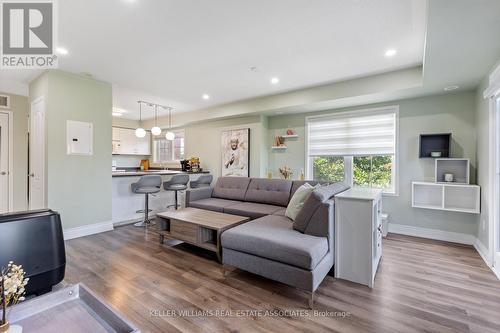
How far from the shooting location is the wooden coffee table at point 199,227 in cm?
289

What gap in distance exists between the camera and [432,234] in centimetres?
384

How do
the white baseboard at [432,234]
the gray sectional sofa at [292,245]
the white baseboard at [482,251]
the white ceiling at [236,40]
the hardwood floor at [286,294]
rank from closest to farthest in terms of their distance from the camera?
the hardwood floor at [286,294] → the gray sectional sofa at [292,245] → the white ceiling at [236,40] → the white baseboard at [482,251] → the white baseboard at [432,234]

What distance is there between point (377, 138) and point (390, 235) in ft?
5.72

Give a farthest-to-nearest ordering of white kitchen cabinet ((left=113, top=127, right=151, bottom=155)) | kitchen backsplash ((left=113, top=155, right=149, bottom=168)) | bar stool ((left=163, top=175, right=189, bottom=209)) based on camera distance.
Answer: kitchen backsplash ((left=113, top=155, right=149, bottom=168)) < white kitchen cabinet ((left=113, top=127, right=151, bottom=155)) < bar stool ((left=163, top=175, right=189, bottom=209))

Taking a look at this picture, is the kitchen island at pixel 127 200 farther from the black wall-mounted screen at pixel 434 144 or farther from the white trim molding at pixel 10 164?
the black wall-mounted screen at pixel 434 144

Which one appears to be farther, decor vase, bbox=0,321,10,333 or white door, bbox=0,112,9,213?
white door, bbox=0,112,9,213

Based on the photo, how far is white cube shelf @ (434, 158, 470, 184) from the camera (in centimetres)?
362

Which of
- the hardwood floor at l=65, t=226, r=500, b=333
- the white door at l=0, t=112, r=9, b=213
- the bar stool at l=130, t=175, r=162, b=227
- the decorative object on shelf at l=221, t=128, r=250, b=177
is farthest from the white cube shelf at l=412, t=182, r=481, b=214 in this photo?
the white door at l=0, t=112, r=9, b=213

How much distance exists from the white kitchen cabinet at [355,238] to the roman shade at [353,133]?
234cm

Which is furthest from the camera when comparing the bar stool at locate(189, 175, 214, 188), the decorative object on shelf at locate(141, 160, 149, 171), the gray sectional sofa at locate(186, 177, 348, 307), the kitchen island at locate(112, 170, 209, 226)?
the decorative object on shelf at locate(141, 160, 149, 171)

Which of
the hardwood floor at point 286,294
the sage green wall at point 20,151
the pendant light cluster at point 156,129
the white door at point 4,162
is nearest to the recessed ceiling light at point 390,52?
the hardwood floor at point 286,294

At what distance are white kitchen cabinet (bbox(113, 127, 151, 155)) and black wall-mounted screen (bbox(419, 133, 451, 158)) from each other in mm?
7744

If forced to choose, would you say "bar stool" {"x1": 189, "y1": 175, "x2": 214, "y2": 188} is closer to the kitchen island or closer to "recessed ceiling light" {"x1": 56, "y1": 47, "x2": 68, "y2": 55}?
the kitchen island

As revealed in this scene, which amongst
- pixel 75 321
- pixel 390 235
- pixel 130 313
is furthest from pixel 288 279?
pixel 390 235
